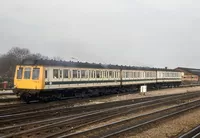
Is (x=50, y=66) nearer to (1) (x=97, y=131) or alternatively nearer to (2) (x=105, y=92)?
(2) (x=105, y=92)

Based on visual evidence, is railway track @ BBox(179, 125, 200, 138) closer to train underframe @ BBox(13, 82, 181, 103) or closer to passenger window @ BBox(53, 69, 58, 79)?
train underframe @ BBox(13, 82, 181, 103)

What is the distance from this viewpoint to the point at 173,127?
1311 centimetres

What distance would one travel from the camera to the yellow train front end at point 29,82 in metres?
22.3

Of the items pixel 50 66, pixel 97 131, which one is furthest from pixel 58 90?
pixel 97 131

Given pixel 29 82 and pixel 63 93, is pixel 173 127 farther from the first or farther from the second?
pixel 63 93

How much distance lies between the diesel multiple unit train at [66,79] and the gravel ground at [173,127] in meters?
10.6

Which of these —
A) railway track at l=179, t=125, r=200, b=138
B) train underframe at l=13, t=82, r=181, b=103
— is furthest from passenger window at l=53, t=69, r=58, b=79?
railway track at l=179, t=125, r=200, b=138

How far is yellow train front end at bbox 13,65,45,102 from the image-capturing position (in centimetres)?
2233

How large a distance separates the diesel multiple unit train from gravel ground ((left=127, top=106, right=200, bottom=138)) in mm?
10573

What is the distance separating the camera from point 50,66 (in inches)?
910

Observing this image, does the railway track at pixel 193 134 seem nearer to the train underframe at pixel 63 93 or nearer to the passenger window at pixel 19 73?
the train underframe at pixel 63 93

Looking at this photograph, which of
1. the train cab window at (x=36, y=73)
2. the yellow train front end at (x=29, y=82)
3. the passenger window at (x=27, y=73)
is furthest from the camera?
the passenger window at (x=27, y=73)

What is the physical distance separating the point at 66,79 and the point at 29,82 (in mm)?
3122

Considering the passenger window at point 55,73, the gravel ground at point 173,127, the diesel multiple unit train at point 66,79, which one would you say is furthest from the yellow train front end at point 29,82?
the gravel ground at point 173,127
